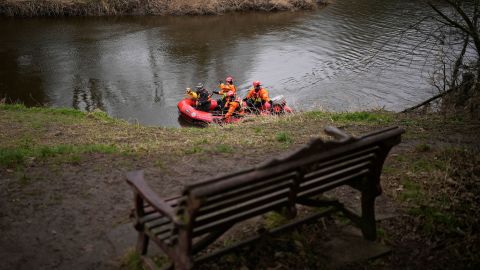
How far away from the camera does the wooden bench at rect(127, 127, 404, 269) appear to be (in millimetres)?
3393

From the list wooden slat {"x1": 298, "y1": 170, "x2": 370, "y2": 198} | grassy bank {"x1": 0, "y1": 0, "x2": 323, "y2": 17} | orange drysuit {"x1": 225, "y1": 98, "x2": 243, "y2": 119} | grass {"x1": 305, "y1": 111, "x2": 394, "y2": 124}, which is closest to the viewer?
wooden slat {"x1": 298, "y1": 170, "x2": 370, "y2": 198}

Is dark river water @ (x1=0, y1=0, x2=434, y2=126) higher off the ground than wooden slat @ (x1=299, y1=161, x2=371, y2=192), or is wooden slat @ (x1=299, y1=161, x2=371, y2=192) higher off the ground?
wooden slat @ (x1=299, y1=161, x2=371, y2=192)

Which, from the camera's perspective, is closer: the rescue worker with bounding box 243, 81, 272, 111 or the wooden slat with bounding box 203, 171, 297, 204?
the wooden slat with bounding box 203, 171, 297, 204

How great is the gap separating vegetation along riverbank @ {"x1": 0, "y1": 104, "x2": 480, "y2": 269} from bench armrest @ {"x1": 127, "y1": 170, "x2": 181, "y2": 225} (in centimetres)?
88

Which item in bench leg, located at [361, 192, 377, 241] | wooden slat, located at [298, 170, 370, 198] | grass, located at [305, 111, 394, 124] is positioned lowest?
grass, located at [305, 111, 394, 124]

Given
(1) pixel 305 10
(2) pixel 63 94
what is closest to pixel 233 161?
(2) pixel 63 94

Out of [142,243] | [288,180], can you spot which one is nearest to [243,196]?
[288,180]


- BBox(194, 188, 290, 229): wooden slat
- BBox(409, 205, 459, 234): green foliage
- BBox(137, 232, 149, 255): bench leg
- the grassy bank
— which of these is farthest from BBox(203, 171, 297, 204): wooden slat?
the grassy bank

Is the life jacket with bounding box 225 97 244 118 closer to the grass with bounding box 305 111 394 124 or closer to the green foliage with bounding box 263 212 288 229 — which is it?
the grass with bounding box 305 111 394 124

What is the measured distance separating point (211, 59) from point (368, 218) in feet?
59.8

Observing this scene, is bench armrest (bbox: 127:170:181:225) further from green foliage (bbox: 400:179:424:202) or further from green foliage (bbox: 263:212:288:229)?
green foliage (bbox: 400:179:424:202)

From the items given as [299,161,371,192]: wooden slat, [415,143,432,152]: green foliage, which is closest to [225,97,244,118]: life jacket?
[415,143,432,152]: green foliage

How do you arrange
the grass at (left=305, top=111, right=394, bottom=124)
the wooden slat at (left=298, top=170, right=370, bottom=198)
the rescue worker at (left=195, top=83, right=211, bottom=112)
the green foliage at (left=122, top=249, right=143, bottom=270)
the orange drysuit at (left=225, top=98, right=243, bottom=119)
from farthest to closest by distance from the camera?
the rescue worker at (left=195, top=83, right=211, bottom=112), the orange drysuit at (left=225, top=98, right=243, bottom=119), the grass at (left=305, top=111, right=394, bottom=124), the green foliage at (left=122, top=249, right=143, bottom=270), the wooden slat at (left=298, top=170, right=370, bottom=198)

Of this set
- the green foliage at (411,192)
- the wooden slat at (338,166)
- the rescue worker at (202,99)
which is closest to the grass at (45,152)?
the wooden slat at (338,166)
